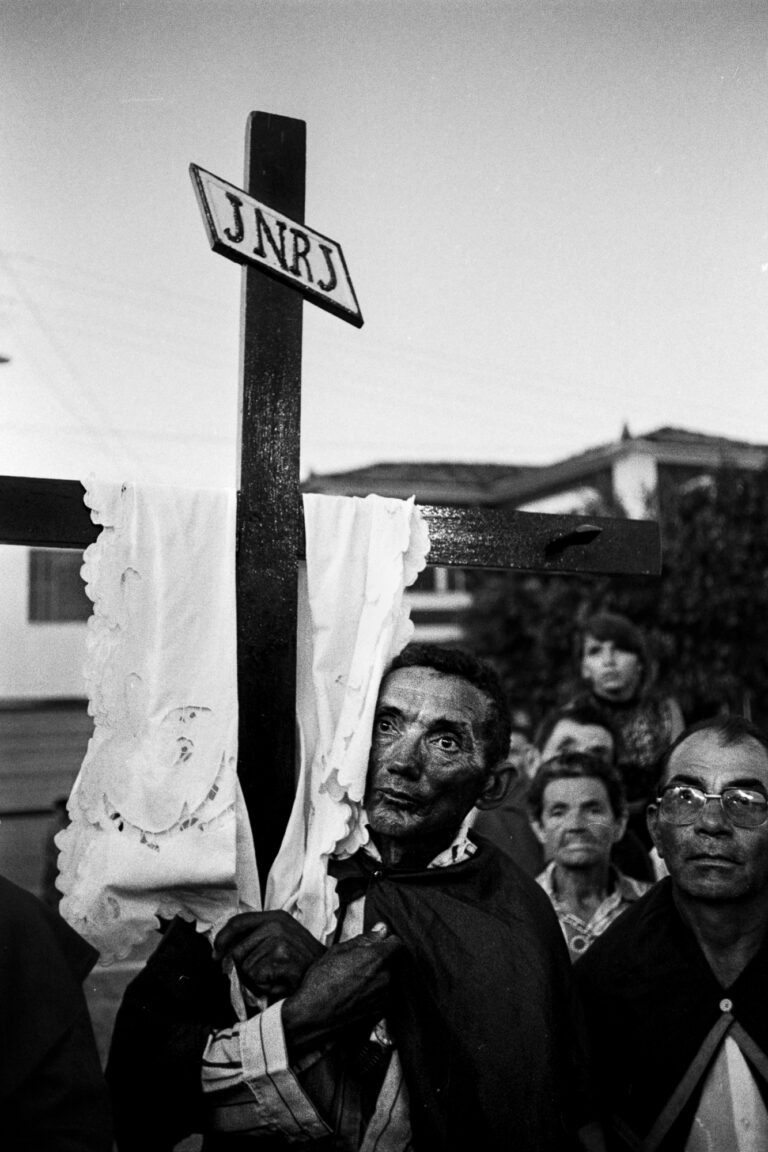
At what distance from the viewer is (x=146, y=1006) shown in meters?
2.01

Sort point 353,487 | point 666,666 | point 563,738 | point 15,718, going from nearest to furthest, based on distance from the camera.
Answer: point 563,738 < point 666,666 < point 15,718 < point 353,487

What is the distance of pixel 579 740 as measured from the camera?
3.75 metres

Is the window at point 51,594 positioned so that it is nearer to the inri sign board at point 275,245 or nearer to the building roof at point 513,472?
the building roof at point 513,472

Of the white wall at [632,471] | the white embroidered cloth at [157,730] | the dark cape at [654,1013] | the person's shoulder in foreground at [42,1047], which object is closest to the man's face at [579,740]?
the dark cape at [654,1013]

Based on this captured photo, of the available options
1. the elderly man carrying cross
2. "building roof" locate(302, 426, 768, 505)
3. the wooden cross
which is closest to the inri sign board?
the wooden cross

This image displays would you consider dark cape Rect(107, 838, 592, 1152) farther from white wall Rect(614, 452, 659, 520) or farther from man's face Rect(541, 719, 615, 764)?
white wall Rect(614, 452, 659, 520)

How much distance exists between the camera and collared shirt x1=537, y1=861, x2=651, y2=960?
3.21 metres

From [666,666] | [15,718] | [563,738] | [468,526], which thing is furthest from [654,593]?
[468,526]

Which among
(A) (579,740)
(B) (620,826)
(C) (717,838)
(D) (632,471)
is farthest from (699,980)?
(D) (632,471)

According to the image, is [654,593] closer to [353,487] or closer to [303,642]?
[353,487]

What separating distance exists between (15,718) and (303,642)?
1336 centimetres

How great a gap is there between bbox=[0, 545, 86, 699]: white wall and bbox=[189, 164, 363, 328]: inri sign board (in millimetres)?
13450

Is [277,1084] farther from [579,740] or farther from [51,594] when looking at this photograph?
[51,594]

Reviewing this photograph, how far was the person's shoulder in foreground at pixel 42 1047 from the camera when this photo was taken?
1701 mm
